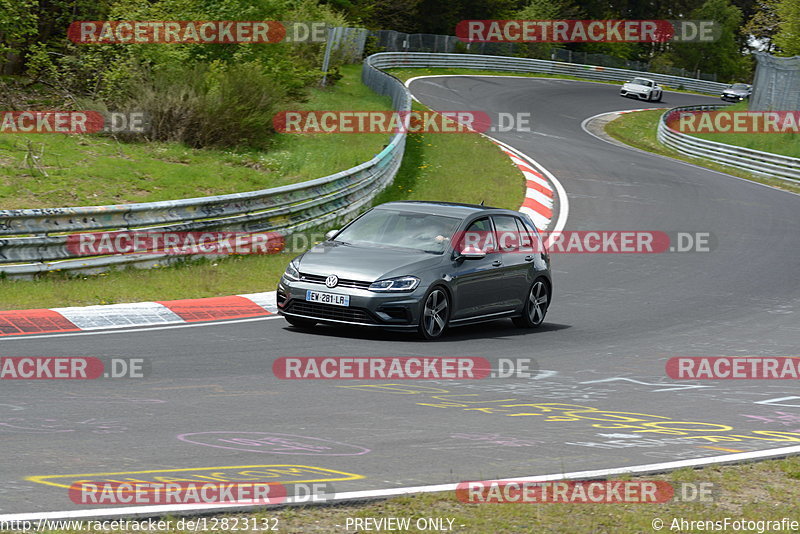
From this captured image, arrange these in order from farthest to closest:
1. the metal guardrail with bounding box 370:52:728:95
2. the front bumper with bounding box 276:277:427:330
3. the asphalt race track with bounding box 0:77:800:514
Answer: the metal guardrail with bounding box 370:52:728:95 → the front bumper with bounding box 276:277:427:330 → the asphalt race track with bounding box 0:77:800:514

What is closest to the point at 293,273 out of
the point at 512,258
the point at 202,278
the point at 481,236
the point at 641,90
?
the point at 481,236

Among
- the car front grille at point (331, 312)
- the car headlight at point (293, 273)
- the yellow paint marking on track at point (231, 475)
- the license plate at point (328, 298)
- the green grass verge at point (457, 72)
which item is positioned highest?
the yellow paint marking on track at point (231, 475)

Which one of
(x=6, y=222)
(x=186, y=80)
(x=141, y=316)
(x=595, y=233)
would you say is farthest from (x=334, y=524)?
(x=186, y=80)

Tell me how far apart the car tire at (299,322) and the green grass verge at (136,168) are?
21.3ft

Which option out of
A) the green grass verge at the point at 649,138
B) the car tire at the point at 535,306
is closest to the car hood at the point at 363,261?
the car tire at the point at 535,306

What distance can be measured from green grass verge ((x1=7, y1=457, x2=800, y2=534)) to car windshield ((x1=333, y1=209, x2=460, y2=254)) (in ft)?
20.5

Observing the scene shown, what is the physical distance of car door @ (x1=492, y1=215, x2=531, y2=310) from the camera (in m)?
12.7

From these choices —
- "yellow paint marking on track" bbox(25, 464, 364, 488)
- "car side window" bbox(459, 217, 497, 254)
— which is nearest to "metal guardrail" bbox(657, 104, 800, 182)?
"car side window" bbox(459, 217, 497, 254)

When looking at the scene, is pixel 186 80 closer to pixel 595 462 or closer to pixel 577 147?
pixel 577 147

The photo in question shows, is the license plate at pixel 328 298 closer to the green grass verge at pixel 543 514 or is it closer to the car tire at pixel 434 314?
the car tire at pixel 434 314

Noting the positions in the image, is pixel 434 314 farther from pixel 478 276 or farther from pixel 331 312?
pixel 331 312

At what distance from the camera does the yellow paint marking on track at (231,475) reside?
580cm

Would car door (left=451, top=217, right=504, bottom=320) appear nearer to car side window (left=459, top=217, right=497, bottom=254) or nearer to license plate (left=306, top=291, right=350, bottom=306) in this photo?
car side window (left=459, top=217, right=497, bottom=254)

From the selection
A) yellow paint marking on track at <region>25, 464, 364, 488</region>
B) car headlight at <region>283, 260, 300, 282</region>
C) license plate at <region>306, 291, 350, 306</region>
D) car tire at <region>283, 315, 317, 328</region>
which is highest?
yellow paint marking on track at <region>25, 464, 364, 488</region>
